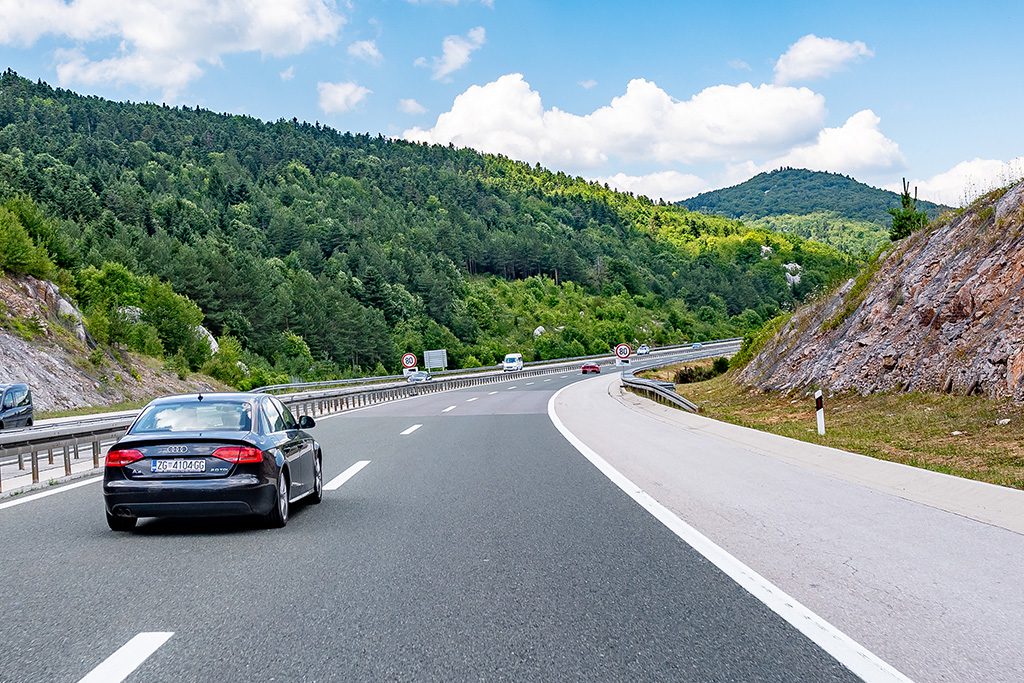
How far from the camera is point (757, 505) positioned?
31.9 feet

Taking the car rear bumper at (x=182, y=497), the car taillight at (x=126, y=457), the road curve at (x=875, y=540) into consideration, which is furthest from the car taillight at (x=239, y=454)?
the road curve at (x=875, y=540)

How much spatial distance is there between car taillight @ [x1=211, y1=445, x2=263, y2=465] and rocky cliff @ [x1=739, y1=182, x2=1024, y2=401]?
1280cm

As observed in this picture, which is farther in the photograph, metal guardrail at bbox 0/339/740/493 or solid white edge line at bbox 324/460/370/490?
metal guardrail at bbox 0/339/740/493

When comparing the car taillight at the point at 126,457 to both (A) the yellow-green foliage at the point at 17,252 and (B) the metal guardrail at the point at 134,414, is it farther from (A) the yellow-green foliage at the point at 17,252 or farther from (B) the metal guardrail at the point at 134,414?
(A) the yellow-green foliage at the point at 17,252

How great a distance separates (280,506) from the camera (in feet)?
29.4

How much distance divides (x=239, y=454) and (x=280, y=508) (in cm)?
69

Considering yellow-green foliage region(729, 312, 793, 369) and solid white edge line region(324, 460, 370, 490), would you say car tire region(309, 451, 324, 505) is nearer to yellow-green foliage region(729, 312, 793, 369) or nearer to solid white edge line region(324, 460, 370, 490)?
solid white edge line region(324, 460, 370, 490)

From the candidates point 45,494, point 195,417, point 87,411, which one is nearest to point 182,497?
point 195,417

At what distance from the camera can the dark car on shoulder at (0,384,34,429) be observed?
870 inches

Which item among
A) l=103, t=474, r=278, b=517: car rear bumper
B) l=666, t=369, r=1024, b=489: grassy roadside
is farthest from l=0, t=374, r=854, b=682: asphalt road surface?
l=666, t=369, r=1024, b=489: grassy roadside

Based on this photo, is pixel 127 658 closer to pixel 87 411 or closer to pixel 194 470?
pixel 194 470

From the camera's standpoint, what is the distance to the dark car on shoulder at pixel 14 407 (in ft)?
72.5

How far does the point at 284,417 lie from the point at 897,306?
1851cm

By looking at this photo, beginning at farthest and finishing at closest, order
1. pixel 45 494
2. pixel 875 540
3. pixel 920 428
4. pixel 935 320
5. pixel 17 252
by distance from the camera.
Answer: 1. pixel 17 252
2. pixel 935 320
3. pixel 920 428
4. pixel 45 494
5. pixel 875 540
